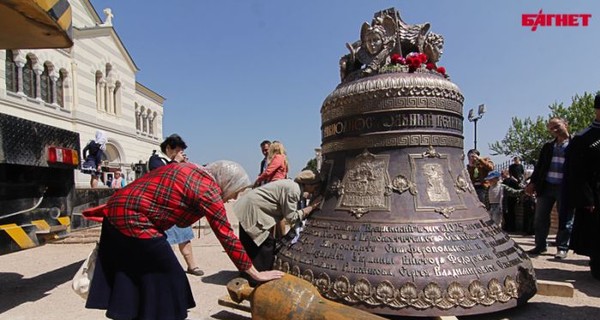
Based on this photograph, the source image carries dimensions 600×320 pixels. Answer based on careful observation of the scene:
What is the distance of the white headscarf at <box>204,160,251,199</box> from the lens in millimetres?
2318

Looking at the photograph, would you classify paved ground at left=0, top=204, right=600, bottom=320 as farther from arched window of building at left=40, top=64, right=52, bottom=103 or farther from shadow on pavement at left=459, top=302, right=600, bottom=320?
arched window of building at left=40, top=64, right=52, bottom=103

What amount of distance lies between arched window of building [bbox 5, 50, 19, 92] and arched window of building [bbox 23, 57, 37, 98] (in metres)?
0.55

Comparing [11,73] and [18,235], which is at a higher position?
[11,73]

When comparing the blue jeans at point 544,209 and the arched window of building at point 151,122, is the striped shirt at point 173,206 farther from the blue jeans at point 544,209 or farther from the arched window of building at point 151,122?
the arched window of building at point 151,122

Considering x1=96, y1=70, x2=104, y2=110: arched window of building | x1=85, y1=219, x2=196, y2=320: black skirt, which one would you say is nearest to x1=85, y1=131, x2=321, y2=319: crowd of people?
x1=85, y1=219, x2=196, y2=320: black skirt

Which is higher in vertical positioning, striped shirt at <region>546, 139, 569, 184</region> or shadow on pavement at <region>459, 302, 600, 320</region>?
striped shirt at <region>546, 139, 569, 184</region>

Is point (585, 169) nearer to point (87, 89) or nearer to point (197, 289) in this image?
point (197, 289)

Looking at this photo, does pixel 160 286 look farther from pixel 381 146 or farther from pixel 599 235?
pixel 599 235

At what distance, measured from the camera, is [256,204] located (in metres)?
3.72

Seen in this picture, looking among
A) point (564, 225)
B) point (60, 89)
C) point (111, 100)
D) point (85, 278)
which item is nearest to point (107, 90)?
point (111, 100)

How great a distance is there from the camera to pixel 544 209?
5090 mm

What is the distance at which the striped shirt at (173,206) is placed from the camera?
2045 mm

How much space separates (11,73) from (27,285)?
1676 cm

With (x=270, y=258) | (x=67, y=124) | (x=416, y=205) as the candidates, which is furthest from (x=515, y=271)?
(x=67, y=124)
